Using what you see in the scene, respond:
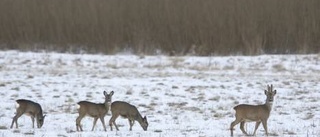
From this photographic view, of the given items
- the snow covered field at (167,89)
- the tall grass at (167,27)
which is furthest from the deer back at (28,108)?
the tall grass at (167,27)

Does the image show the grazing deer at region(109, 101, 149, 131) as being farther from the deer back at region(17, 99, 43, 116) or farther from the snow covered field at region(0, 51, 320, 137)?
the deer back at region(17, 99, 43, 116)

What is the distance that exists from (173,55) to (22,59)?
643cm

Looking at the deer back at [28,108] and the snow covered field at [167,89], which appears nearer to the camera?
the deer back at [28,108]

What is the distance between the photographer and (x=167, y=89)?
18.4m

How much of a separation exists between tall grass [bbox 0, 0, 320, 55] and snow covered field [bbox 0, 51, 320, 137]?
7.42 feet

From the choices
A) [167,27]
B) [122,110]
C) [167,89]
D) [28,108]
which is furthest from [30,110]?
[167,27]

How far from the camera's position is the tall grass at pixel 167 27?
93.6ft

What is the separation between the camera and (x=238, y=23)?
29047 millimetres

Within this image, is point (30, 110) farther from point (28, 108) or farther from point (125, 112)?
point (125, 112)

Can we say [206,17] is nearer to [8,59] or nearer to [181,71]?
[181,71]

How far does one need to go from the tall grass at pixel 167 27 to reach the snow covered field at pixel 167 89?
2262mm

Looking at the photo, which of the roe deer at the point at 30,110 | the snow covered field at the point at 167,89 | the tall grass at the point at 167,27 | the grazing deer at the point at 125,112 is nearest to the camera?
the grazing deer at the point at 125,112

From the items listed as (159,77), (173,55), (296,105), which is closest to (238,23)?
(173,55)

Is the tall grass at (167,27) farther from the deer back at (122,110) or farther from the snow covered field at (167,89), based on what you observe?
the deer back at (122,110)
